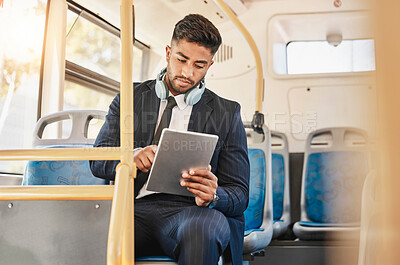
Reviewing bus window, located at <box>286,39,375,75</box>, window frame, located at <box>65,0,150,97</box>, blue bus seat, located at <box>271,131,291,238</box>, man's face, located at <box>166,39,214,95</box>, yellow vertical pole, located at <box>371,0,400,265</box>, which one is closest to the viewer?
yellow vertical pole, located at <box>371,0,400,265</box>

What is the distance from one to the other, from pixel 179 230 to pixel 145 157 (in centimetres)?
28

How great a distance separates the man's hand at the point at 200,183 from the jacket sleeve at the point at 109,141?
1.09 feet

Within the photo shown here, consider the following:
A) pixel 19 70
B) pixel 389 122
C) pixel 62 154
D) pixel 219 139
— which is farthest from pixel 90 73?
pixel 389 122

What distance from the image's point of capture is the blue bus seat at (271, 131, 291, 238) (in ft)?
9.93

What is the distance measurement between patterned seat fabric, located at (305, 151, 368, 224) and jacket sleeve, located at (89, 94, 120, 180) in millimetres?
1886

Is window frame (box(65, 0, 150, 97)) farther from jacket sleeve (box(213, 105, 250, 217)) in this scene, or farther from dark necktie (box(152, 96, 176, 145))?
jacket sleeve (box(213, 105, 250, 217))

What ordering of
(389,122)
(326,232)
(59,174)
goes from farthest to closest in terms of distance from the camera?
1. (326,232)
2. (59,174)
3. (389,122)

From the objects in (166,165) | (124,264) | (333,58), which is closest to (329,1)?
(333,58)

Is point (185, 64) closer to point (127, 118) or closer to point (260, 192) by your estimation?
point (127, 118)

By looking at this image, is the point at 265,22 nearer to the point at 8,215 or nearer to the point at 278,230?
the point at 278,230

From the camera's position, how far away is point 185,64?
186 cm

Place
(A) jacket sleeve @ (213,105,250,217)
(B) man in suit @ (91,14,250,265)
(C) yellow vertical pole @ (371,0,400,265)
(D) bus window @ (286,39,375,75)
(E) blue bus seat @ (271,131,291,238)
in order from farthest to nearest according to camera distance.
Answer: (D) bus window @ (286,39,375,75)
(E) blue bus seat @ (271,131,291,238)
(A) jacket sleeve @ (213,105,250,217)
(B) man in suit @ (91,14,250,265)
(C) yellow vertical pole @ (371,0,400,265)

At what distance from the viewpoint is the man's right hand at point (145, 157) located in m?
1.49

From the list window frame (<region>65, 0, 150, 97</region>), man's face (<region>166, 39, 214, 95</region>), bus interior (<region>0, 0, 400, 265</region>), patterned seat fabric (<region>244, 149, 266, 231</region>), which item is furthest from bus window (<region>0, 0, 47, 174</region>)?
patterned seat fabric (<region>244, 149, 266, 231</region>)
